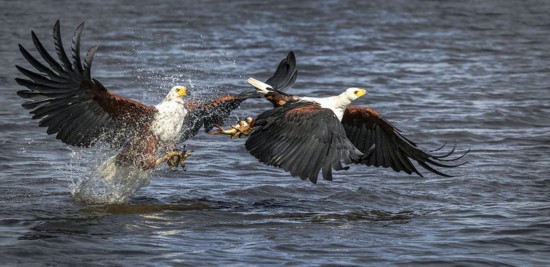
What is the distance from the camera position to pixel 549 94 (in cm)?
1487

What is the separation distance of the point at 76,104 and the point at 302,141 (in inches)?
69.9

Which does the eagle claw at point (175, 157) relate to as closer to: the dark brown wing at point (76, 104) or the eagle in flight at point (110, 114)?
the eagle in flight at point (110, 114)

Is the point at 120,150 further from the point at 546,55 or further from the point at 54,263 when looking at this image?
the point at 546,55

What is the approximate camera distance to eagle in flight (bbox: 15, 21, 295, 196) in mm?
8070

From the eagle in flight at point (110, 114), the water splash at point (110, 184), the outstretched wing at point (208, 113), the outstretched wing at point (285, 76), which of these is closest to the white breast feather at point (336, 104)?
the eagle in flight at point (110, 114)

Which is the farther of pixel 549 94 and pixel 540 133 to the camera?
pixel 549 94

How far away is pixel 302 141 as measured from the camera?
815 cm

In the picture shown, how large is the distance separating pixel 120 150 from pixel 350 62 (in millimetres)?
8678

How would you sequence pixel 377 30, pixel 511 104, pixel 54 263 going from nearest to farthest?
pixel 54 263 → pixel 511 104 → pixel 377 30

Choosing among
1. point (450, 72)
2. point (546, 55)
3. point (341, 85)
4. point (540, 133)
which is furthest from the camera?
point (546, 55)

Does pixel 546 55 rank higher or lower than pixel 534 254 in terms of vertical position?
higher

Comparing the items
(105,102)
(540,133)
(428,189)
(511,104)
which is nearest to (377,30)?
(511,104)

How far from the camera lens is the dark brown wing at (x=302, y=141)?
7.98 meters

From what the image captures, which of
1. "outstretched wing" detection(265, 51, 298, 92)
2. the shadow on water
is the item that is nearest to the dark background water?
the shadow on water
